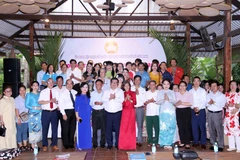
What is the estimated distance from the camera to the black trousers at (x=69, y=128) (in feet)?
20.5

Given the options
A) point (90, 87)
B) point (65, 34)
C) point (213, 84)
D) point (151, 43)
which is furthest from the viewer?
point (65, 34)

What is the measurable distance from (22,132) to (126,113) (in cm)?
207

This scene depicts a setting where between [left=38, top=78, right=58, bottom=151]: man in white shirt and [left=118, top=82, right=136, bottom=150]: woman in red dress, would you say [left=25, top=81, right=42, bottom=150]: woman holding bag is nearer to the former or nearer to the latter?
[left=38, top=78, right=58, bottom=151]: man in white shirt

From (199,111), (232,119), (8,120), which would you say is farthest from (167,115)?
(8,120)

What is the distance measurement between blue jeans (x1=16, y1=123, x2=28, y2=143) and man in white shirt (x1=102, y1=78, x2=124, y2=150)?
1.60 m

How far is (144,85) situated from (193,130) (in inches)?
57.7

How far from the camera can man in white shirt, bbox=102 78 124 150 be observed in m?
6.16

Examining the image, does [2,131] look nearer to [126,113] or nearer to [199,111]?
[126,113]

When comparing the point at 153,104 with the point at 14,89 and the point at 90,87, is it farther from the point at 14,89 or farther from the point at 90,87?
the point at 14,89

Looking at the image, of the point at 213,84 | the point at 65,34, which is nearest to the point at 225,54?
the point at 213,84

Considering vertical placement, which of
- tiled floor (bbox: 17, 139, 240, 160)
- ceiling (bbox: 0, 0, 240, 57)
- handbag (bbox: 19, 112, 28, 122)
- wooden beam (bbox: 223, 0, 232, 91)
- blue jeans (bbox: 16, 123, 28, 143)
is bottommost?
tiled floor (bbox: 17, 139, 240, 160)

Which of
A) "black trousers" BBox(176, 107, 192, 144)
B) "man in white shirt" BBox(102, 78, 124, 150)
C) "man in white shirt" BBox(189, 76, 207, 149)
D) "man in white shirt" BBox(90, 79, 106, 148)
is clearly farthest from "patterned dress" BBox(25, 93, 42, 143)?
"man in white shirt" BBox(189, 76, 207, 149)

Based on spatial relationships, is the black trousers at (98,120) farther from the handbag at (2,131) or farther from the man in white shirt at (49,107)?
the handbag at (2,131)

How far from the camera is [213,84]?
607 cm
